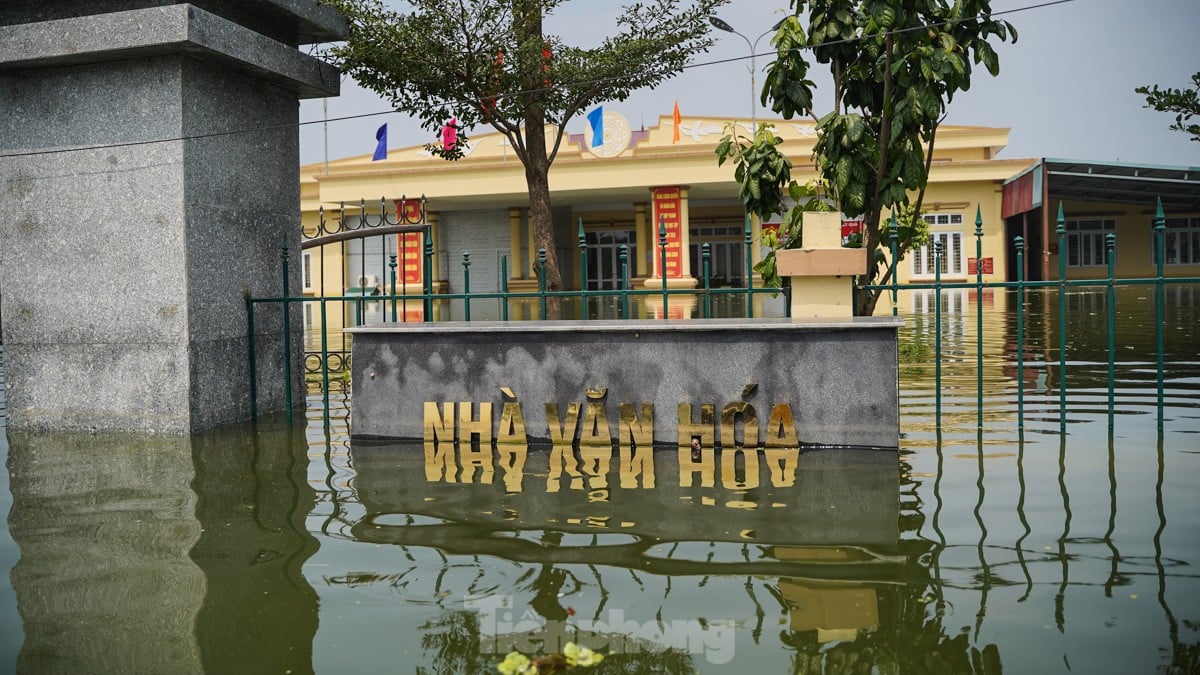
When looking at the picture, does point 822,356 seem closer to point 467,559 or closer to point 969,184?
point 467,559

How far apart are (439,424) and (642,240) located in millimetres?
28193

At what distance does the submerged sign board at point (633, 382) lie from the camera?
624 centimetres

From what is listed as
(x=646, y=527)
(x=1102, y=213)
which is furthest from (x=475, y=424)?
(x=1102, y=213)

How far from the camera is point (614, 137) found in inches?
1228

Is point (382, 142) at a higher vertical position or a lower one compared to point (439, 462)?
higher

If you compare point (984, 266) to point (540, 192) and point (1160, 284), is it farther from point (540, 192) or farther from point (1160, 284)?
point (1160, 284)

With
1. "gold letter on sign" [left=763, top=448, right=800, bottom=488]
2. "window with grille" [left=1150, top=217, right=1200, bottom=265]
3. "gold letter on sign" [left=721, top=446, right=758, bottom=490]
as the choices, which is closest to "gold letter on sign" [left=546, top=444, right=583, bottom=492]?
"gold letter on sign" [left=721, top=446, right=758, bottom=490]

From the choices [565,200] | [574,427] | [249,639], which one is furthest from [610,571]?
[565,200]

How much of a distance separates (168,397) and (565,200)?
28.1 meters

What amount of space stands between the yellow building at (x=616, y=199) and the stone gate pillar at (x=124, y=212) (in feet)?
69.2

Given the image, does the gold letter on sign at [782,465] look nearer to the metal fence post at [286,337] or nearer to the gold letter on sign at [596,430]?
the gold letter on sign at [596,430]

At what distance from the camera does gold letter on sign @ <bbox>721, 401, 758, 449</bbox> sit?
20.8ft

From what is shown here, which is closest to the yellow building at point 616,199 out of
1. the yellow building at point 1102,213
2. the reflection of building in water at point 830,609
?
the yellow building at point 1102,213

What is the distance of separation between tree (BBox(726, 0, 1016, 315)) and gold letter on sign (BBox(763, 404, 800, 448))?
152 cm
